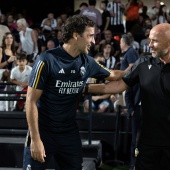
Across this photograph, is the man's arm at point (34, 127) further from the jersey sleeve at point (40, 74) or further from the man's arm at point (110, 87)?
the man's arm at point (110, 87)

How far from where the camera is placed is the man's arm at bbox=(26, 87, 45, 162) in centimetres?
439

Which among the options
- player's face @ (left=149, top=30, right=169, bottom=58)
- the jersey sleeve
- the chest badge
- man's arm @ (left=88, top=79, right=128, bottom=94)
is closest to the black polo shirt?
player's face @ (left=149, top=30, right=169, bottom=58)

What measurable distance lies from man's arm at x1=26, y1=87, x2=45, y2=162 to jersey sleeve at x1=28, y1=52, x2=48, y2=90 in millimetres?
53

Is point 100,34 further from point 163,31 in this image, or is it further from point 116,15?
point 163,31

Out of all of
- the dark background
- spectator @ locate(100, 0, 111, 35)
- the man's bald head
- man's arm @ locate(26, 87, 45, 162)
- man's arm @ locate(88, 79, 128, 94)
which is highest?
the dark background

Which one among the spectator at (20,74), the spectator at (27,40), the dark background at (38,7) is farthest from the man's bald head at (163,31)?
the dark background at (38,7)

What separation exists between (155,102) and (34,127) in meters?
1.08

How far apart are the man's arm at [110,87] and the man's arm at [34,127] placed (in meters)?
0.94

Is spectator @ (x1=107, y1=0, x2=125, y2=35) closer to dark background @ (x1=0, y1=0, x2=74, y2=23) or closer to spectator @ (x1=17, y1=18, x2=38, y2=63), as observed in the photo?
spectator @ (x1=17, y1=18, x2=38, y2=63)

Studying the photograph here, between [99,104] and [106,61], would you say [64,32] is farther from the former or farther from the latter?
[106,61]

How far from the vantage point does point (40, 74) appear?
449 centimetres

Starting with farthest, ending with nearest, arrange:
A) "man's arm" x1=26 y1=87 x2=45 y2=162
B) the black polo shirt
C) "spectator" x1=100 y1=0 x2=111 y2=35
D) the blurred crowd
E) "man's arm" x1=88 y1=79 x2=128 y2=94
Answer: "spectator" x1=100 y1=0 x2=111 y2=35, the blurred crowd, "man's arm" x1=88 y1=79 x2=128 y2=94, the black polo shirt, "man's arm" x1=26 y1=87 x2=45 y2=162

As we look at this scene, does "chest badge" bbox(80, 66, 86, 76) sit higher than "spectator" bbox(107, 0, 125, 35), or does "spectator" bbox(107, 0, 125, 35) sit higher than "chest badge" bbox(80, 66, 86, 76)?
"spectator" bbox(107, 0, 125, 35)

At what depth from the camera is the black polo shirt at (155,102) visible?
15.2ft
